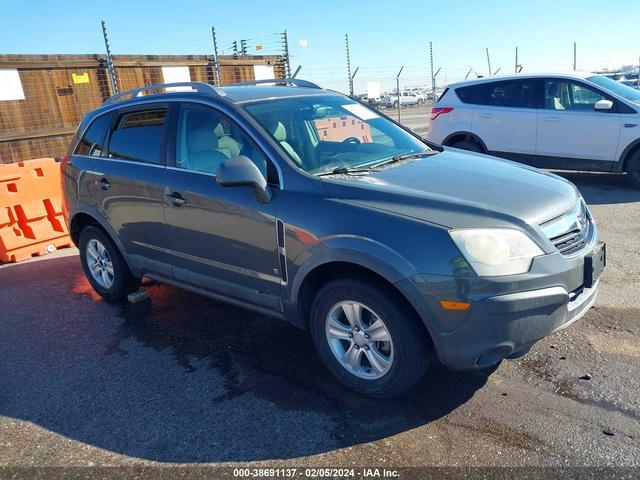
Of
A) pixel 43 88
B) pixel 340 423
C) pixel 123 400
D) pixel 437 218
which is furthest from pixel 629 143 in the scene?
pixel 43 88

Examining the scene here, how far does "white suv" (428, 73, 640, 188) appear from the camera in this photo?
26.8 feet

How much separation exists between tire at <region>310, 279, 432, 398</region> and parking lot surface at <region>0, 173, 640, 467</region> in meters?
0.14

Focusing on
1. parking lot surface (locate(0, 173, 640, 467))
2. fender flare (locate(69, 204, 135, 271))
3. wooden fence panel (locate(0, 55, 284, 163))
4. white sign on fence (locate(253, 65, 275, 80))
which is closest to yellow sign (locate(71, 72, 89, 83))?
wooden fence panel (locate(0, 55, 284, 163))

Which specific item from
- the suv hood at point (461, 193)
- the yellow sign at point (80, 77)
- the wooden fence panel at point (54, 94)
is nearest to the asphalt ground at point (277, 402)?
the suv hood at point (461, 193)

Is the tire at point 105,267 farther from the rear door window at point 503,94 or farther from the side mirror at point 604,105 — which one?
the side mirror at point 604,105

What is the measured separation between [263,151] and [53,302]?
10.2 ft

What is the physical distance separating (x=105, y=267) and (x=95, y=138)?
1191 millimetres

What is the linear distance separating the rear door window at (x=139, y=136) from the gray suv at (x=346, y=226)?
0.06 feet

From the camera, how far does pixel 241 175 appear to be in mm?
3363

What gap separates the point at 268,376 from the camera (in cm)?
366

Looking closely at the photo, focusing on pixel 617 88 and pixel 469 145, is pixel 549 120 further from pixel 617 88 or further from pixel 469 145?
pixel 469 145

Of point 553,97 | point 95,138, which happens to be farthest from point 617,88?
point 95,138

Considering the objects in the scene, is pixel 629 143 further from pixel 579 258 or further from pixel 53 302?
pixel 53 302

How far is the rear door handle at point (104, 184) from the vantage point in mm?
4727
